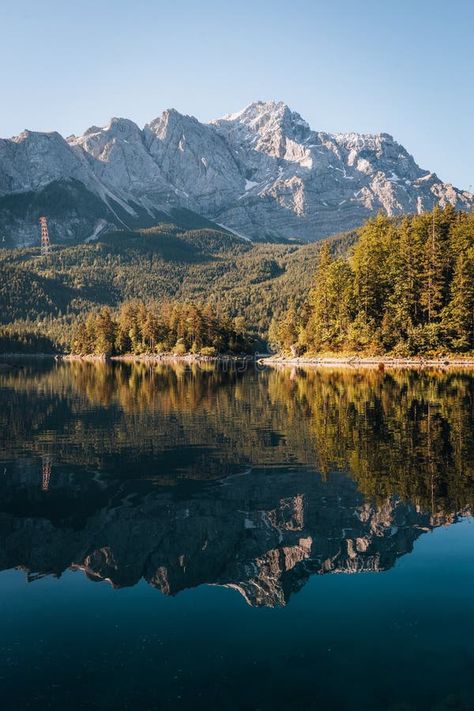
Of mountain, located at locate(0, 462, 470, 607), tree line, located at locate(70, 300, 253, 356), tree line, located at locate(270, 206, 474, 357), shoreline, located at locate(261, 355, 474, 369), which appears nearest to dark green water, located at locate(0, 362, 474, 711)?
mountain, located at locate(0, 462, 470, 607)

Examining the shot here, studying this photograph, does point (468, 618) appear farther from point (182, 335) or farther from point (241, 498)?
point (182, 335)

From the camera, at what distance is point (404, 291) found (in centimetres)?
10975

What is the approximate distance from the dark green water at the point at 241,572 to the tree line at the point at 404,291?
236 feet

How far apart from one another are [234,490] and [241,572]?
8.32 metres

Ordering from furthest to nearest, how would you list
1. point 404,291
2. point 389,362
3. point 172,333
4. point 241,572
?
point 172,333
point 404,291
point 389,362
point 241,572

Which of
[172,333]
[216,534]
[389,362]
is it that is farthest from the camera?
[172,333]

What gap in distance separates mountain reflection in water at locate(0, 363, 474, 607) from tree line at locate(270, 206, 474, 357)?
58.0 meters

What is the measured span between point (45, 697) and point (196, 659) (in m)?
2.91

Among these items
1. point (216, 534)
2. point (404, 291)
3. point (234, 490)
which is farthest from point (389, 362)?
point (216, 534)

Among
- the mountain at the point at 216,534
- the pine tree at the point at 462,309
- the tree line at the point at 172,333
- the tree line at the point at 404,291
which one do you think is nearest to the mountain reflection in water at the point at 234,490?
the mountain at the point at 216,534

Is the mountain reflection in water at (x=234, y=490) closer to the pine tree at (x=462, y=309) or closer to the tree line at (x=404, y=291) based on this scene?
the pine tree at (x=462, y=309)

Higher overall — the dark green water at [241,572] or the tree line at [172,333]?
the tree line at [172,333]

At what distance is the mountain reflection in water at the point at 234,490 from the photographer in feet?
57.6

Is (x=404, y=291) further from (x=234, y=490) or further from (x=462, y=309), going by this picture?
(x=234, y=490)
